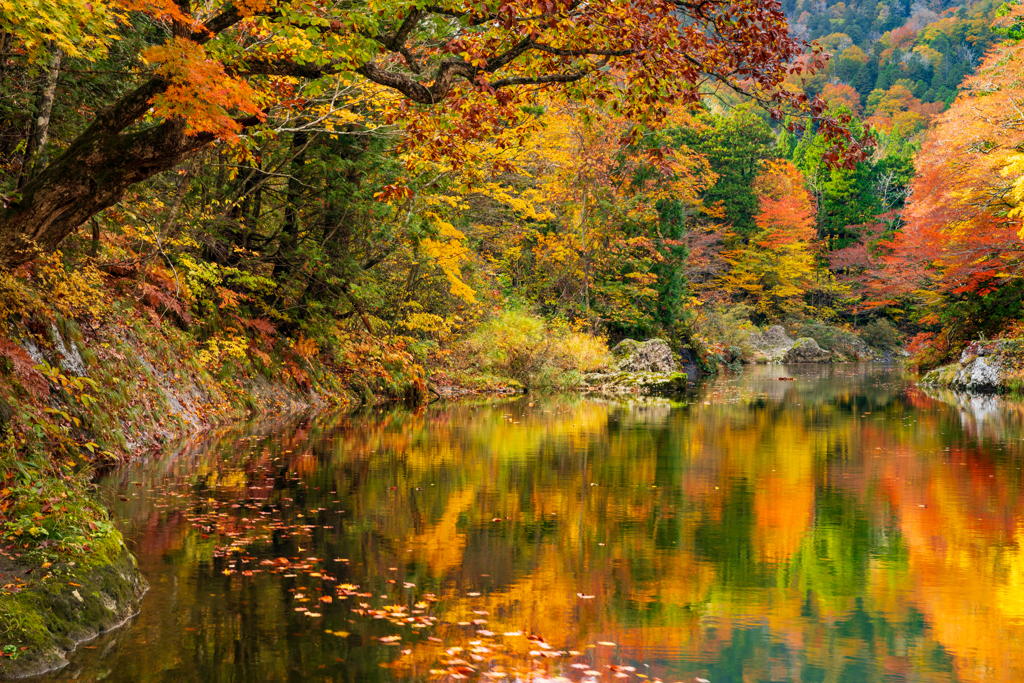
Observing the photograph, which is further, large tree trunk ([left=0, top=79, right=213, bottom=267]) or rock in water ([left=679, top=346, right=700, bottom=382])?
rock in water ([left=679, top=346, right=700, bottom=382])

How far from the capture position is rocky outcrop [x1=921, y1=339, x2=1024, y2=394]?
2625 cm

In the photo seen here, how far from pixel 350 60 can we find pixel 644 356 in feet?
84.3

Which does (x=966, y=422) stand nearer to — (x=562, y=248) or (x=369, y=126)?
(x=369, y=126)

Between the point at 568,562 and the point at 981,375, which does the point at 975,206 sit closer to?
the point at 981,375

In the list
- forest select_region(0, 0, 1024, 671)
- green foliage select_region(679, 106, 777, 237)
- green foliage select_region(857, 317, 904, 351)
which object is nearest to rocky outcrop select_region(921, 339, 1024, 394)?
forest select_region(0, 0, 1024, 671)

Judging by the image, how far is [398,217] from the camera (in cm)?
2088

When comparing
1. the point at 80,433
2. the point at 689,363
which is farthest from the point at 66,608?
the point at 689,363

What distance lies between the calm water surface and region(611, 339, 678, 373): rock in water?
58.0 feet

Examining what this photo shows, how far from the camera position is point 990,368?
2691 cm

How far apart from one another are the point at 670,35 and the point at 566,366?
68.4 feet

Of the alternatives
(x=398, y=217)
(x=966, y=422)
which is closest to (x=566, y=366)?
(x=398, y=217)

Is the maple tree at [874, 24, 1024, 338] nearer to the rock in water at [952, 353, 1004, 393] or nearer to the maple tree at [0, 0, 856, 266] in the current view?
the rock in water at [952, 353, 1004, 393]

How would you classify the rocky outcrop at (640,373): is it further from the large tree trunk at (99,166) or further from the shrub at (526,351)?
the large tree trunk at (99,166)

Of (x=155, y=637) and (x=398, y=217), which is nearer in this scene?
(x=155, y=637)
